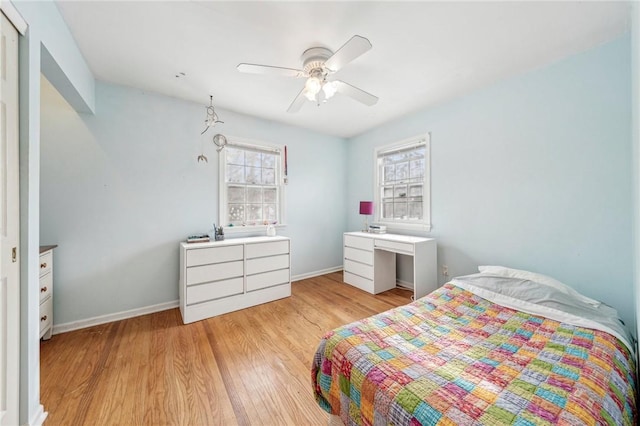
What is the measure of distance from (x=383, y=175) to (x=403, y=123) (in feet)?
2.84

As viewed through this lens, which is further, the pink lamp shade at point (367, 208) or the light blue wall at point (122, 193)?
the pink lamp shade at point (367, 208)

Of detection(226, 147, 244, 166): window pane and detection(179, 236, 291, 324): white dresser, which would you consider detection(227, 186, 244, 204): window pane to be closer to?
detection(226, 147, 244, 166): window pane

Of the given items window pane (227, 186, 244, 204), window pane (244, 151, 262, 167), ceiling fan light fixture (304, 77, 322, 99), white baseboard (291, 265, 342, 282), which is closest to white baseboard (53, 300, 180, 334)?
window pane (227, 186, 244, 204)

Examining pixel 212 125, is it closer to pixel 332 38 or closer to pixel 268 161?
pixel 268 161

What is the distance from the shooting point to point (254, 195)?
3.62m

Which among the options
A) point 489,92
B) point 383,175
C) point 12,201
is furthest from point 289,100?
point 12,201

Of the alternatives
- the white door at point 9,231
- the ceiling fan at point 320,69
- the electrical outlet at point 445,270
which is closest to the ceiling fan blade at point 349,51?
the ceiling fan at point 320,69

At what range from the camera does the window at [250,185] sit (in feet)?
10.9

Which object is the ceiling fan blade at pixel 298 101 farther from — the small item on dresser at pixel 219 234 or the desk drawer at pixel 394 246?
the desk drawer at pixel 394 246

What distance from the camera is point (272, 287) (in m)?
3.13

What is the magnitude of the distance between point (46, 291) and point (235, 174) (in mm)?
2205

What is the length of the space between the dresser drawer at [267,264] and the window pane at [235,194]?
38.6 inches

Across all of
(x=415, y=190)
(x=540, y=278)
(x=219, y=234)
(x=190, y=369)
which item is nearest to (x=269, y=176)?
(x=219, y=234)

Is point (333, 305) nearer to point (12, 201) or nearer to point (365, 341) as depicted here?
point (365, 341)
